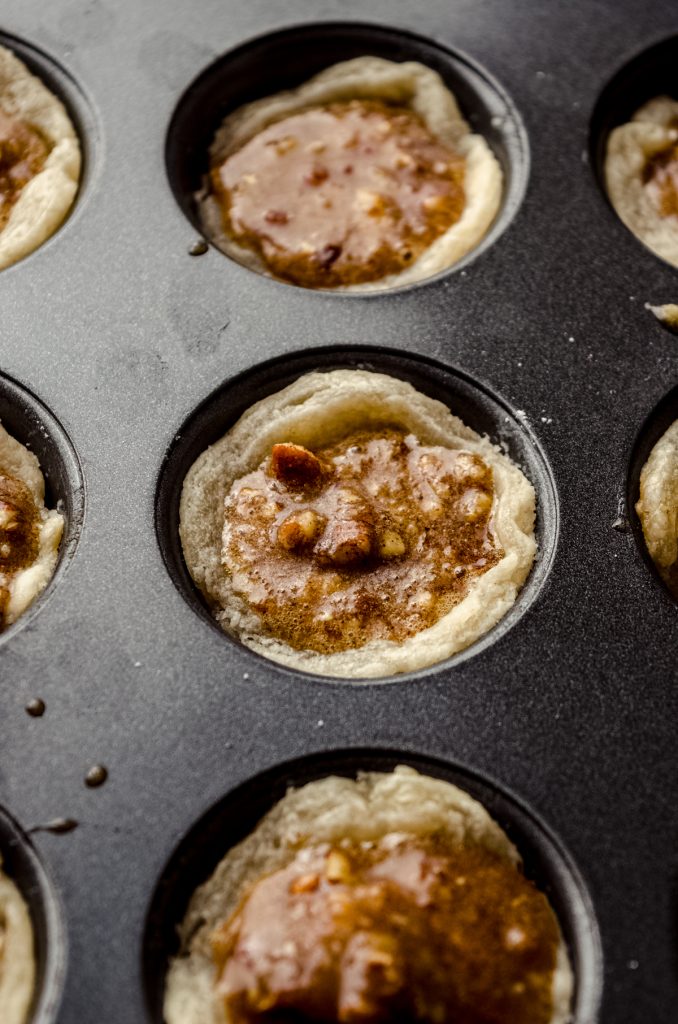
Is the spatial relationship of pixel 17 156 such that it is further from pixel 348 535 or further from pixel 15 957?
pixel 15 957

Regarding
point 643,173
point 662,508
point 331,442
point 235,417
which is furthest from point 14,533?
point 643,173

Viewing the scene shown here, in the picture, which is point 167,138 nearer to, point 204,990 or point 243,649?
point 243,649

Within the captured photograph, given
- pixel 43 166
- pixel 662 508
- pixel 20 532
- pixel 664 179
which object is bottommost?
pixel 662 508

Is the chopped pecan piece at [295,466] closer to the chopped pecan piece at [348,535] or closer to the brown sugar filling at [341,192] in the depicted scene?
the chopped pecan piece at [348,535]

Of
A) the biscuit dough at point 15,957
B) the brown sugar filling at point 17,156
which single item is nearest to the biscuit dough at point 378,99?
the brown sugar filling at point 17,156

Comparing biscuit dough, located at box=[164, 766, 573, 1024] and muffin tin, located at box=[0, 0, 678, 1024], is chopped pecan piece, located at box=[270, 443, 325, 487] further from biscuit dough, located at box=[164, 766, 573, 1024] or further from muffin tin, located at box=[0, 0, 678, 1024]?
biscuit dough, located at box=[164, 766, 573, 1024]

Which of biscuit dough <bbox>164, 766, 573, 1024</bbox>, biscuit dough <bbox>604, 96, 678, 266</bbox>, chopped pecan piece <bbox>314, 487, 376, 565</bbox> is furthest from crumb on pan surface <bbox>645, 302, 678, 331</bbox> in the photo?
biscuit dough <bbox>164, 766, 573, 1024</bbox>
